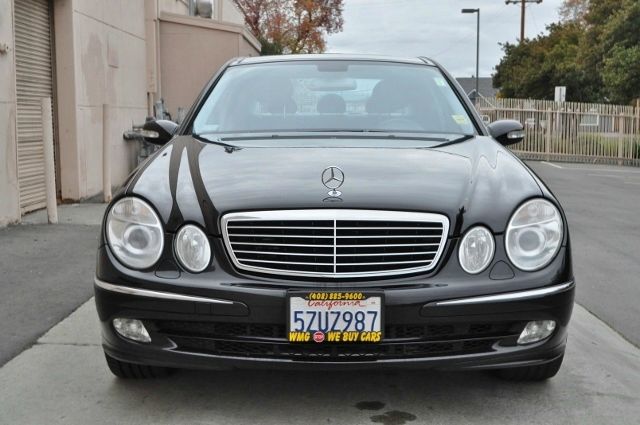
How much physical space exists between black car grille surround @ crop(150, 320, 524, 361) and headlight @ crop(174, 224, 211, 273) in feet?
0.75

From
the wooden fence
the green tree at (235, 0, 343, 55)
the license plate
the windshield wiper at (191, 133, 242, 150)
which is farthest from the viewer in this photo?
the green tree at (235, 0, 343, 55)

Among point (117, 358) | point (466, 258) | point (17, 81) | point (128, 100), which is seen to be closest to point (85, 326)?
point (117, 358)

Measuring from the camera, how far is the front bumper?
3043 millimetres

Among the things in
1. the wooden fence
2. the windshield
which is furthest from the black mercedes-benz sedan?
the wooden fence

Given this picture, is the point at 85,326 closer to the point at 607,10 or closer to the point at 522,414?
the point at 522,414

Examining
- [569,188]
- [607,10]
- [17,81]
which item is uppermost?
[607,10]

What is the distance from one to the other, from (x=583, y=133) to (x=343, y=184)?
23.1 meters

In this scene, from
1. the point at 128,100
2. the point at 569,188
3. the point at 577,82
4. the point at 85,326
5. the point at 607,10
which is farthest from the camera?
the point at 577,82

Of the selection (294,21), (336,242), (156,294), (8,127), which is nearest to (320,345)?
(336,242)

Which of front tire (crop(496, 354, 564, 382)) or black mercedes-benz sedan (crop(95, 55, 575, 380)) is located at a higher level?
black mercedes-benz sedan (crop(95, 55, 575, 380))

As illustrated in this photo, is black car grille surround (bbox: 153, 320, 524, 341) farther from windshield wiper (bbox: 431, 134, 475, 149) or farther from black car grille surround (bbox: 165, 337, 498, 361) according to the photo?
windshield wiper (bbox: 431, 134, 475, 149)

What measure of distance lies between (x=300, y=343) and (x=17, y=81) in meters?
6.73

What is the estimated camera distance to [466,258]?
315 centimetres

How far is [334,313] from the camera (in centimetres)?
303
